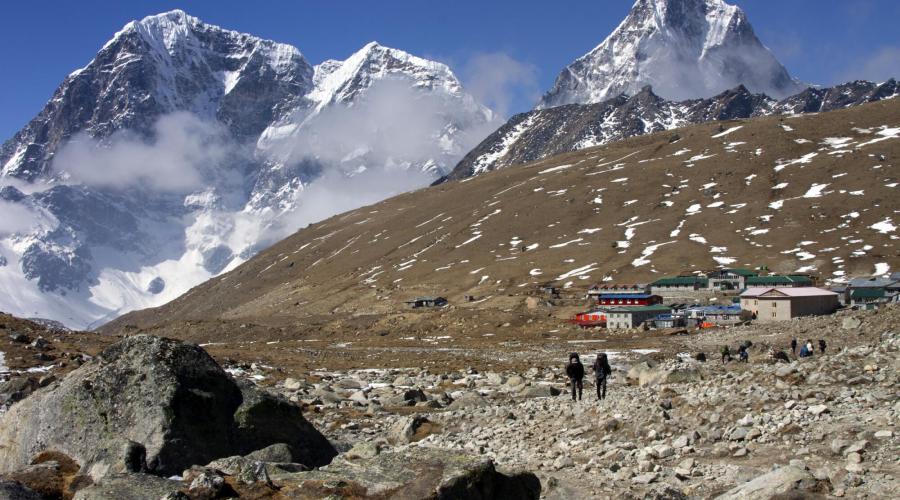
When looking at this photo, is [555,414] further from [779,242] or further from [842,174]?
[842,174]

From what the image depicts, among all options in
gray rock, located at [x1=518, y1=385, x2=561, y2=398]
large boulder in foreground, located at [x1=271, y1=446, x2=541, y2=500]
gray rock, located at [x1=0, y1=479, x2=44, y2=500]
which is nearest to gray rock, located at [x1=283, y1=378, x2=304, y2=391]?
gray rock, located at [x1=518, y1=385, x2=561, y2=398]

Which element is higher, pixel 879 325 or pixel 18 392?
pixel 879 325

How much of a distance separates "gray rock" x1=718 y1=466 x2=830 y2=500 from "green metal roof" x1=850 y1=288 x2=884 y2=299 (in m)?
99.3

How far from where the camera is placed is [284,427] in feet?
57.8

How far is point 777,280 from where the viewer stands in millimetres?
111938

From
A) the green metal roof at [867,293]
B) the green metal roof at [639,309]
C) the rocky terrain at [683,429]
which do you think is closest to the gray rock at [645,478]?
the rocky terrain at [683,429]

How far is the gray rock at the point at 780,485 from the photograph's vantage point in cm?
1242

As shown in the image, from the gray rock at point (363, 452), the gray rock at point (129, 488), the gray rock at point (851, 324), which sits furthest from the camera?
the gray rock at point (851, 324)

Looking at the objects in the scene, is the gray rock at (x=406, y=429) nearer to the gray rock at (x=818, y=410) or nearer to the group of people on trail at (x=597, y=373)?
the group of people on trail at (x=597, y=373)

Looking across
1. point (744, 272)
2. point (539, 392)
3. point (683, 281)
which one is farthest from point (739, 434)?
point (744, 272)

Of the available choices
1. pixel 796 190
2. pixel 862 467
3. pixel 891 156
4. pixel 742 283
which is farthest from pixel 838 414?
pixel 891 156

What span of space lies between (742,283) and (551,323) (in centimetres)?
3633

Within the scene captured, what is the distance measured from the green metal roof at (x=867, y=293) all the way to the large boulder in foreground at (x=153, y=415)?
100 m

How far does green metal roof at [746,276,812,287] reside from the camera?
4338 inches
